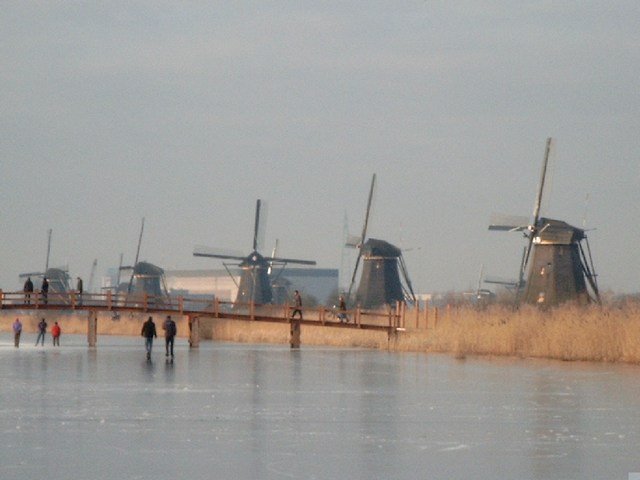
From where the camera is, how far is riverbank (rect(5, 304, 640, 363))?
30.4m

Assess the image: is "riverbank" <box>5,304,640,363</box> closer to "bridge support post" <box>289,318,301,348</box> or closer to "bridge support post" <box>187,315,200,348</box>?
"bridge support post" <box>289,318,301,348</box>

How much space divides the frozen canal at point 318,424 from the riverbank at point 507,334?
14.4 ft

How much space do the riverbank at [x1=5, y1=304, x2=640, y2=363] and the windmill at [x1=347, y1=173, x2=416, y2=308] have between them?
39.9ft

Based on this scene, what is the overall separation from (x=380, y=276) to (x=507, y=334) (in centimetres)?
2821

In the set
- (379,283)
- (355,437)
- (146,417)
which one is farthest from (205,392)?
(379,283)

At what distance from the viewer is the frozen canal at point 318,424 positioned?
10.3 meters

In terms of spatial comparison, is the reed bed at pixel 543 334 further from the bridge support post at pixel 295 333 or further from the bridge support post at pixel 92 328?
the bridge support post at pixel 92 328

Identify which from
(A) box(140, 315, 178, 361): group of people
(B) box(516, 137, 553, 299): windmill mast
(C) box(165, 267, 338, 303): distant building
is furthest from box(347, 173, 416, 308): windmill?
(C) box(165, 267, 338, 303): distant building

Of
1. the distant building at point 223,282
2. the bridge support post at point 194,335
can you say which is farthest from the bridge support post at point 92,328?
the distant building at point 223,282

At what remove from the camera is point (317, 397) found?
18.5 metres

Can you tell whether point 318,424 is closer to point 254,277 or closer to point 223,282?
point 254,277

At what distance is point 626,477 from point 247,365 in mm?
19606

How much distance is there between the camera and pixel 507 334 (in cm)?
3434

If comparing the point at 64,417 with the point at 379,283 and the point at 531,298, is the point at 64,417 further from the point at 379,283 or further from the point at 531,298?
the point at 379,283
